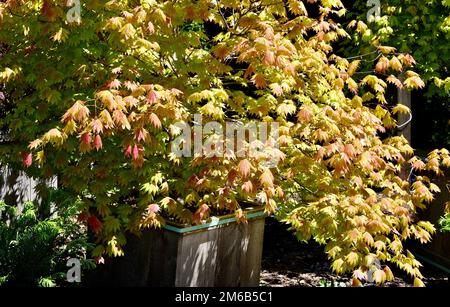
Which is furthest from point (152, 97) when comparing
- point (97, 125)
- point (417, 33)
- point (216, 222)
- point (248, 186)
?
point (417, 33)

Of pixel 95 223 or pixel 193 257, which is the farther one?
pixel 193 257

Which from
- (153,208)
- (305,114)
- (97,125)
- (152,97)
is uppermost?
(305,114)

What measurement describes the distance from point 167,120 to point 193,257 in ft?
4.11

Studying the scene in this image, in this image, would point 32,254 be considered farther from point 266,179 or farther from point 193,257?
point 266,179

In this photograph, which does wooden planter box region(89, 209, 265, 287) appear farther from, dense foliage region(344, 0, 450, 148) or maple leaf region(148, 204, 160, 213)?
dense foliage region(344, 0, 450, 148)

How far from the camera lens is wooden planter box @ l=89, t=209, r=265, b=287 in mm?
4613

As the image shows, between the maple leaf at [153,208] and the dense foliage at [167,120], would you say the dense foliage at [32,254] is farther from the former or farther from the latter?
the maple leaf at [153,208]

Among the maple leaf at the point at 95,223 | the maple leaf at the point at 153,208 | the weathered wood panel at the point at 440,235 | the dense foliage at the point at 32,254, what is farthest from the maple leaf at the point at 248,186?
the weathered wood panel at the point at 440,235

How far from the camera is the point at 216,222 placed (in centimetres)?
479

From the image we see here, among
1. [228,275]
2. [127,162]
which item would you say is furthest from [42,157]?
[228,275]

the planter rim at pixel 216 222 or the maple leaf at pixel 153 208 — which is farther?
the planter rim at pixel 216 222

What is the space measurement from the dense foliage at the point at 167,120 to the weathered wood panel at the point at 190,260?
23 centimetres

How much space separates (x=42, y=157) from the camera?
4137 mm

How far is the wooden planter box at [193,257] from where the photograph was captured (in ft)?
15.1
